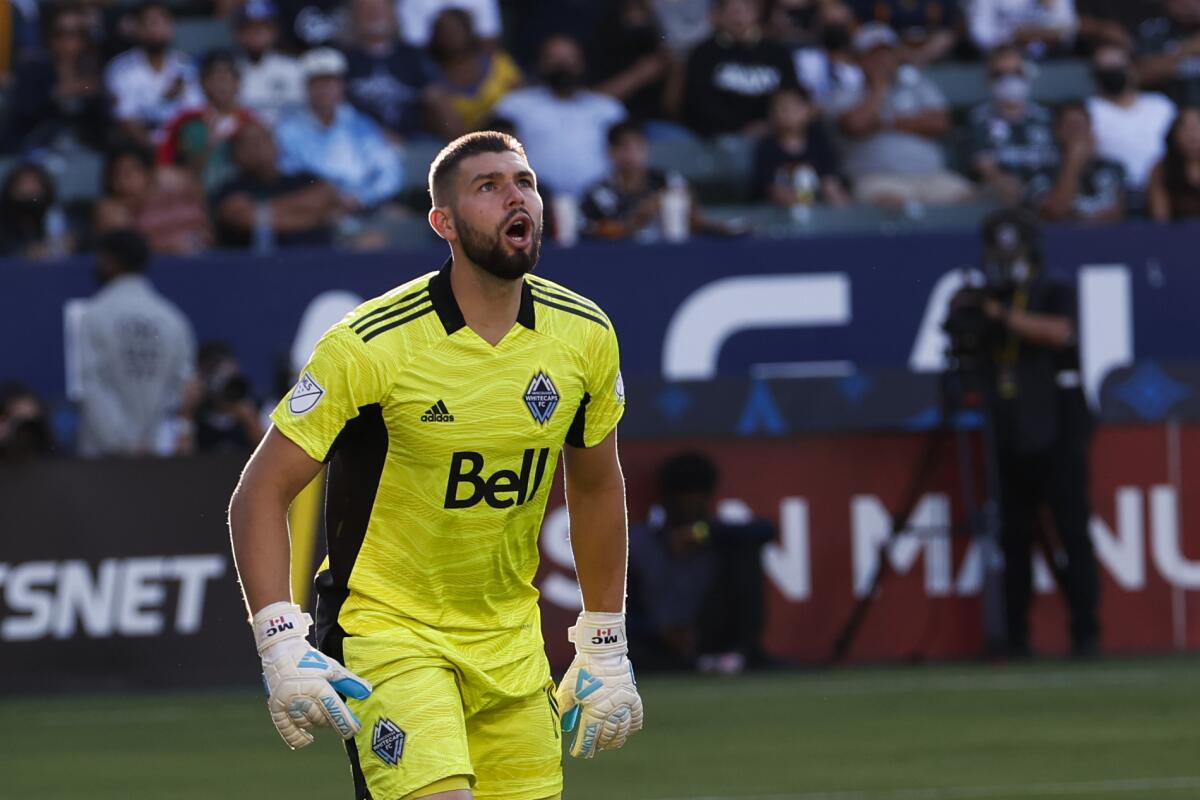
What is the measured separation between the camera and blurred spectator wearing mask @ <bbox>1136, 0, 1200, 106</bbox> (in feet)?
53.8

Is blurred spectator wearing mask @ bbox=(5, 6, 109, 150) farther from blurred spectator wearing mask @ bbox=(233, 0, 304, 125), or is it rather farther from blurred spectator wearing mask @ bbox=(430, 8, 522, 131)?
blurred spectator wearing mask @ bbox=(430, 8, 522, 131)

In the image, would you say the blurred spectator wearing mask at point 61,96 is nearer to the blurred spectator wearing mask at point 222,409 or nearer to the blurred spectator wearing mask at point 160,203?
the blurred spectator wearing mask at point 160,203

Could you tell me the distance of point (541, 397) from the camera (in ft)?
17.5

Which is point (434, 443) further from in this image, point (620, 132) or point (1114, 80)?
point (1114, 80)

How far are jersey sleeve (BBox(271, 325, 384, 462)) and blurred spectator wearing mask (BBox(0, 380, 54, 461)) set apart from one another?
22.3 ft

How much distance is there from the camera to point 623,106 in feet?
52.2

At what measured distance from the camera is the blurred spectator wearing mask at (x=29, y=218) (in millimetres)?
13804

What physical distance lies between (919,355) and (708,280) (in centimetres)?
137

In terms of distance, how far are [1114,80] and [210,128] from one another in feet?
20.3

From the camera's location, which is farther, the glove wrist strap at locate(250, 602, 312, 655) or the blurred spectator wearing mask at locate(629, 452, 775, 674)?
the blurred spectator wearing mask at locate(629, 452, 775, 674)

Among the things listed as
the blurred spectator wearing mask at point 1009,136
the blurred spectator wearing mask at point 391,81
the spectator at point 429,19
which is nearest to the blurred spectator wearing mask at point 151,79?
the blurred spectator wearing mask at point 391,81

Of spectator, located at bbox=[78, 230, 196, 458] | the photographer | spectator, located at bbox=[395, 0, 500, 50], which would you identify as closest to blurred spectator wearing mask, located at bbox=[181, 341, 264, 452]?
spectator, located at bbox=[78, 230, 196, 458]

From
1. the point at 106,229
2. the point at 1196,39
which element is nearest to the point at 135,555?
the point at 106,229

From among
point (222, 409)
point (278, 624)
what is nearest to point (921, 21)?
point (222, 409)
